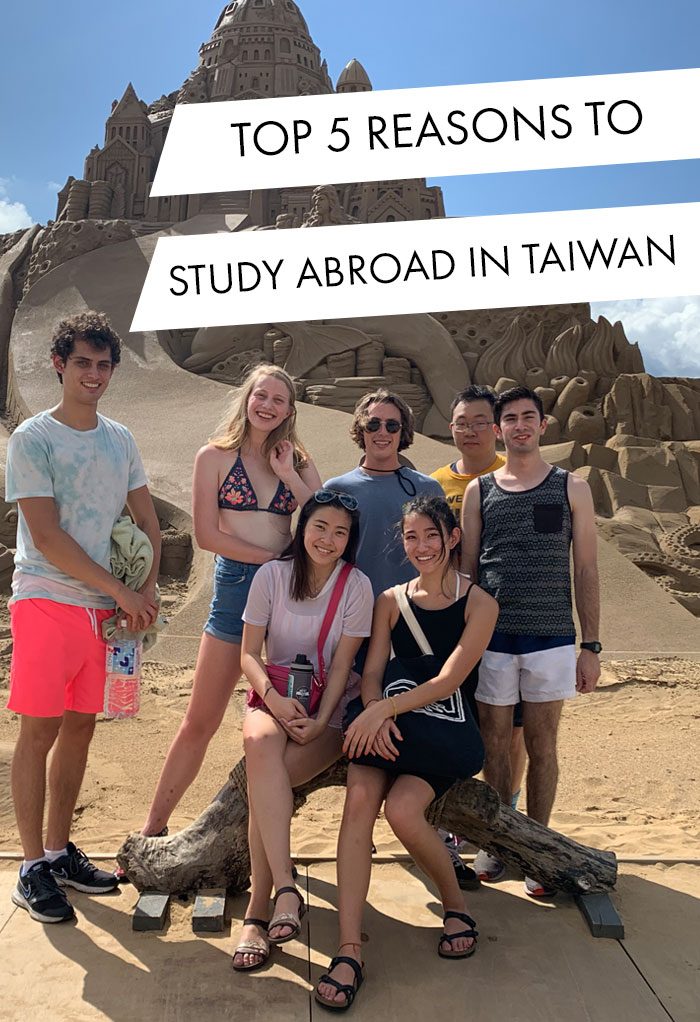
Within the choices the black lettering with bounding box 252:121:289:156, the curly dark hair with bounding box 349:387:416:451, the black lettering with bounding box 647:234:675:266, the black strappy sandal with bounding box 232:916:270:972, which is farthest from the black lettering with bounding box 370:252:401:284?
the black strappy sandal with bounding box 232:916:270:972

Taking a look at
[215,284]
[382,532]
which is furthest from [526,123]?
[382,532]

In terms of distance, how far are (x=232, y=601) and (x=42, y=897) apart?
107 centimetres

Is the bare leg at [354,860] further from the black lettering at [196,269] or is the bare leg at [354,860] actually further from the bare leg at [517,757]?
the black lettering at [196,269]

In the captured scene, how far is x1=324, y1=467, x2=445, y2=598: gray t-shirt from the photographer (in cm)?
283

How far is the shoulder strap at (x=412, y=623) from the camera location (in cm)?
255

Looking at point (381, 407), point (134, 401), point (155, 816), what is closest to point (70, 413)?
point (381, 407)

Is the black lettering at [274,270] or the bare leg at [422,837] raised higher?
the black lettering at [274,270]

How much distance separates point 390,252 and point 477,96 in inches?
36.0

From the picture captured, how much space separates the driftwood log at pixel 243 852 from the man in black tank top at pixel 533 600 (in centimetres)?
15

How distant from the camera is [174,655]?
686cm

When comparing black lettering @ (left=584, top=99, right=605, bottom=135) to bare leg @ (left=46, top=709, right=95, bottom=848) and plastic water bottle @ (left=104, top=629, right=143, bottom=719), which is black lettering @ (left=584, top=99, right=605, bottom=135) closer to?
plastic water bottle @ (left=104, top=629, right=143, bottom=719)

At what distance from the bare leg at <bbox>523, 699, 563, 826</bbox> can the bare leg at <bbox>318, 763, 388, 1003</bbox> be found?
24.6 inches

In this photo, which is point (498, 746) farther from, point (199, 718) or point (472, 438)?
point (472, 438)

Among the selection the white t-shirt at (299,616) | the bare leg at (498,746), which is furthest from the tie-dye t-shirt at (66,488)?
the bare leg at (498,746)
